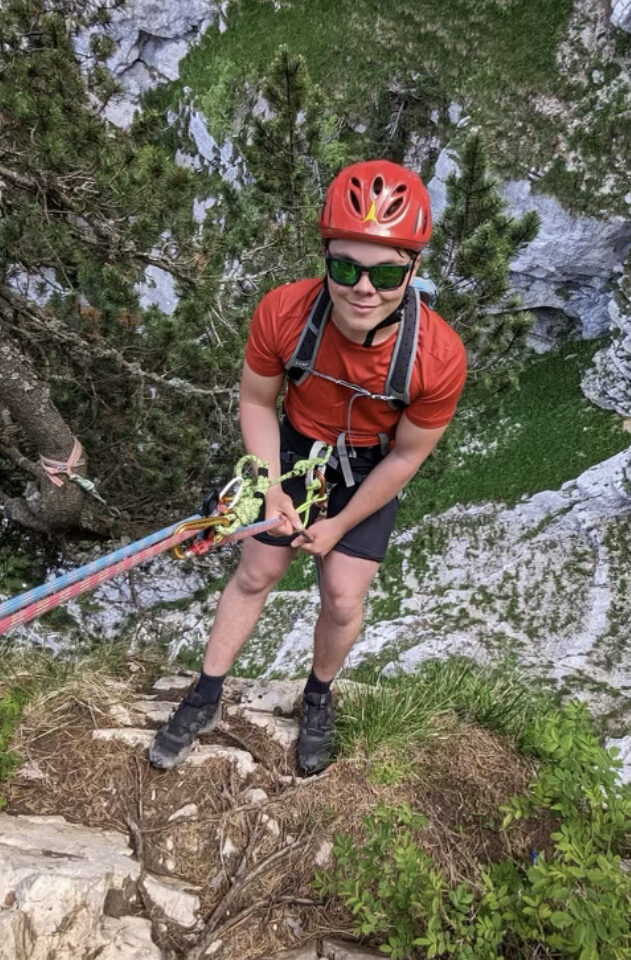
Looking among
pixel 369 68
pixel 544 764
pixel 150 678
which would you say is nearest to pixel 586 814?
pixel 544 764

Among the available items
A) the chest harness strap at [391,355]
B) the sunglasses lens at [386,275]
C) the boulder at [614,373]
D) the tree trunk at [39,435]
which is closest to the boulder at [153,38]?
the boulder at [614,373]

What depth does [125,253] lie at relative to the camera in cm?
476

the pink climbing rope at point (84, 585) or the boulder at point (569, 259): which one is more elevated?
the boulder at point (569, 259)

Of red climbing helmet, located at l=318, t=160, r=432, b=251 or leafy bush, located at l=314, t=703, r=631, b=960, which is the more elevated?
red climbing helmet, located at l=318, t=160, r=432, b=251

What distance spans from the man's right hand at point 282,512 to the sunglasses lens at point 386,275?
36.9 inches

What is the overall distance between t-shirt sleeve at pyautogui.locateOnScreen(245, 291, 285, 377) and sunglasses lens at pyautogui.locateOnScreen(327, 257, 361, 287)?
1.12 feet

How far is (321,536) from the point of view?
2.71m

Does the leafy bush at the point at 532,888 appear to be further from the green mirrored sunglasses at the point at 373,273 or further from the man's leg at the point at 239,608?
the green mirrored sunglasses at the point at 373,273

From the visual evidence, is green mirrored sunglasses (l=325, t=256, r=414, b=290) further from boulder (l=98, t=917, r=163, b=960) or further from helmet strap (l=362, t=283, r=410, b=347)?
boulder (l=98, t=917, r=163, b=960)

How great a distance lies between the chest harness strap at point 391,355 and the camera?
2463 mm

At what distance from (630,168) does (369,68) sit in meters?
6.28

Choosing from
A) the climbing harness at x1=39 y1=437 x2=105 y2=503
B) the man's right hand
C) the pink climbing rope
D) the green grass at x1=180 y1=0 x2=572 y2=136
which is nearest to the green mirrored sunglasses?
the man's right hand

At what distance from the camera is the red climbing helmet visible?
229cm

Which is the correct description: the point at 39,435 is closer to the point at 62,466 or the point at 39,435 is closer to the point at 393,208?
the point at 62,466
